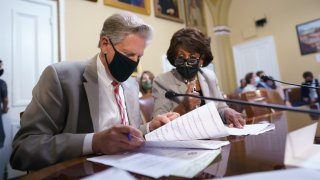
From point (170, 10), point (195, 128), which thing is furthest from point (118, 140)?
point (170, 10)

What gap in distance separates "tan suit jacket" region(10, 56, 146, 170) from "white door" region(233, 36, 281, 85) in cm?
721

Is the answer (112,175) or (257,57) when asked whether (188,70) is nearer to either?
(112,175)

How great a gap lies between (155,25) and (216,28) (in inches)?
115

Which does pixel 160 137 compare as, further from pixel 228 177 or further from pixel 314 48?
pixel 314 48

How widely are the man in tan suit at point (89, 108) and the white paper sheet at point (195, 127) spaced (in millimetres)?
102

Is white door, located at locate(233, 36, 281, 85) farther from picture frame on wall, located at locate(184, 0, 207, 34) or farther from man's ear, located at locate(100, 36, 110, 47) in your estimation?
man's ear, located at locate(100, 36, 110, 47)

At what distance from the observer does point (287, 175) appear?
1.39 feet

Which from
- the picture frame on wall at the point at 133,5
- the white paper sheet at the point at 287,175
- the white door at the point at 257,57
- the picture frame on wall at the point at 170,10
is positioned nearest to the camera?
the white paper sheet at the point at 287,175

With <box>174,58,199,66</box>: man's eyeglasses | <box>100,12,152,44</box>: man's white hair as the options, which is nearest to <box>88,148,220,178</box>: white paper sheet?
<box>100,12,152,44</box>: man's white hair

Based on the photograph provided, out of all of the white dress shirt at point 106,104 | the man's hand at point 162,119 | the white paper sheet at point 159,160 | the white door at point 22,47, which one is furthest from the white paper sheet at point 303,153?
the white door at point 22,47

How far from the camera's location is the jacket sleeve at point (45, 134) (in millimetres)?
794

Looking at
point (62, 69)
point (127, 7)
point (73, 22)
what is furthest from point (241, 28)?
point (62, 69)

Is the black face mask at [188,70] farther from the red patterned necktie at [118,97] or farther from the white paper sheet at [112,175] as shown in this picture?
the white paper sheet at [112,175]

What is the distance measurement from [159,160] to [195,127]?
307mm
